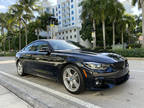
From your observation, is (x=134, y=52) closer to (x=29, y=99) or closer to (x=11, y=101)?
(x=29, y=99)

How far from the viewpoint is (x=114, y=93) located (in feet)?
8.95

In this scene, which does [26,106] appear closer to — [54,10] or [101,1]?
[101,1]

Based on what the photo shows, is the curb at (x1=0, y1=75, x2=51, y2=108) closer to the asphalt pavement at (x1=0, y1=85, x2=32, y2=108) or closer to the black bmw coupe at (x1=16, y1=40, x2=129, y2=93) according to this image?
the asphalt pavement at (x1=0, y1=85, x2=32, y2=108)

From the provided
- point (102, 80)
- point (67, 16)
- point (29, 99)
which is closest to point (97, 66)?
point (102, 80)

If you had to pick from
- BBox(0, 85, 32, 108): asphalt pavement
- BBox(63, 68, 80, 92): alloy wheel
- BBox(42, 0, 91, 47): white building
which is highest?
BBox(42, 0, 91, 47): white building

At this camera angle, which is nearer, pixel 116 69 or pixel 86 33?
pixel 116 69

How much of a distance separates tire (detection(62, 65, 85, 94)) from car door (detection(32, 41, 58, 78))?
0.34 m

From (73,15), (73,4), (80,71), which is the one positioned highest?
(73,4)

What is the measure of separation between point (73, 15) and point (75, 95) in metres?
51.8

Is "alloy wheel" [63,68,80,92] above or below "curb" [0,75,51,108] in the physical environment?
above

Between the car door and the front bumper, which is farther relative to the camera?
the car door

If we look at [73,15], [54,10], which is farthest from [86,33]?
[54,10]

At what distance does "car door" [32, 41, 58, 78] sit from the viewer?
3092mm

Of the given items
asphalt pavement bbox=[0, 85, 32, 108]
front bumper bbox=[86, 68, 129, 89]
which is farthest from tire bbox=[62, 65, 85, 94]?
asphalt pavement bbox=[0, 85, 32, 108]
